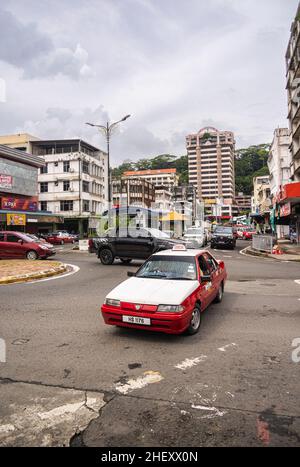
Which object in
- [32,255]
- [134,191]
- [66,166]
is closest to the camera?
[32,255]

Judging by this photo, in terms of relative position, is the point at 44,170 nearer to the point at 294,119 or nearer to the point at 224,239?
the point at 294,119

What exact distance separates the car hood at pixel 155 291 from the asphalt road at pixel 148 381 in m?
0.66

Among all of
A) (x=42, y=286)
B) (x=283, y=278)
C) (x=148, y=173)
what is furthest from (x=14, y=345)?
(x=148, y=173)

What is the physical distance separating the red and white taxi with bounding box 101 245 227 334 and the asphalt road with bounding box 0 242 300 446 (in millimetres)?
316

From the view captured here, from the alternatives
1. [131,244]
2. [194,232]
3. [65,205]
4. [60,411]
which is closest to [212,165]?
→ [65,205]

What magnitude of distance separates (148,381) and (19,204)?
131ft

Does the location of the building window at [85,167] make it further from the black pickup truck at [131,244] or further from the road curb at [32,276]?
the road curb at [32,276]

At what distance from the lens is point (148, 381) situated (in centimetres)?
413

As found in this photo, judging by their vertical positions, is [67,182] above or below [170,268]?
above

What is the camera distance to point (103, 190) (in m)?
64.4

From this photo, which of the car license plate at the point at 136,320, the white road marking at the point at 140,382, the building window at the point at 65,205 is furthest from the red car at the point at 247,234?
the white road marking at the point at 140,382

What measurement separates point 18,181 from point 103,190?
934 inches

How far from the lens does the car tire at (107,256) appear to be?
1625 cm

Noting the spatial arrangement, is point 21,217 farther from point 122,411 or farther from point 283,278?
point 122,411
